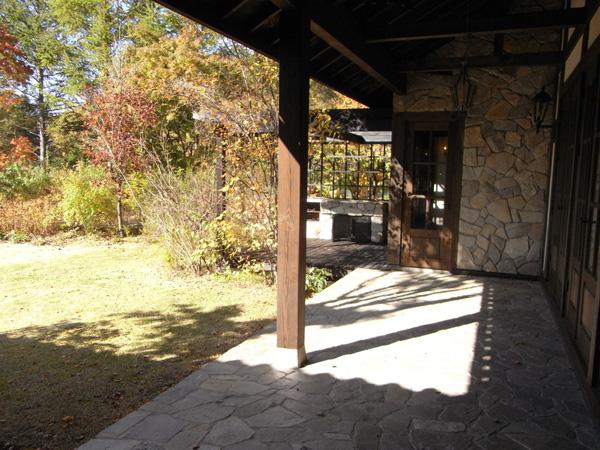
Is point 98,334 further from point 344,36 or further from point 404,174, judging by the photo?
point 404,174

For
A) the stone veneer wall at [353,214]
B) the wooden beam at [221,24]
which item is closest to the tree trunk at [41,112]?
the stone veneer wall at [353,214]

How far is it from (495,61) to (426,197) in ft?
6.36

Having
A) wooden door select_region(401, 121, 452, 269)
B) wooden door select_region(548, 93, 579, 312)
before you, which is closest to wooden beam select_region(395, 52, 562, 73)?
wooden door select_region(548, 93, 579, 312)

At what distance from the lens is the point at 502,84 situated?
5.90m

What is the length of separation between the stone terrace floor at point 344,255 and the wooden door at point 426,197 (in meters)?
0.62

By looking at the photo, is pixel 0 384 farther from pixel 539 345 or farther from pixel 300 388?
pixel 539 345

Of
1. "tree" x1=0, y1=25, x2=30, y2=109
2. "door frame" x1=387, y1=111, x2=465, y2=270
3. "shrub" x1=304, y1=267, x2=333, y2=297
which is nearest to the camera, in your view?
"shrub" x1=304, y1=267, x2=333, y2=297

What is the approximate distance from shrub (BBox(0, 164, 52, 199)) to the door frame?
821 cm

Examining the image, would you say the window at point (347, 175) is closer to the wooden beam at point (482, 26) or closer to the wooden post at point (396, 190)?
the wooden post at point (396, 190)

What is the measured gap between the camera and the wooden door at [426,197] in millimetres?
6312

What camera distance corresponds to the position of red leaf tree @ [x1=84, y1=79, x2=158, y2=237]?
32.6ft

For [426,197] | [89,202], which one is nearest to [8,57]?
[89,202]

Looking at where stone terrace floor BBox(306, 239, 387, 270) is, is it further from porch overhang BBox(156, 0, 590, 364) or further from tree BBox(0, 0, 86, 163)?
tree BBox(0, 0, 86, 163)

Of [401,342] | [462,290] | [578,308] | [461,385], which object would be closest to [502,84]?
[462,290]
